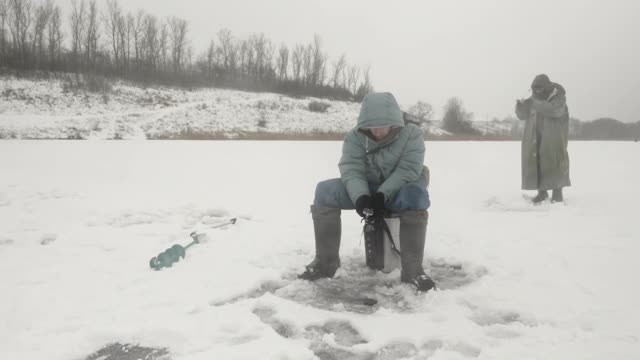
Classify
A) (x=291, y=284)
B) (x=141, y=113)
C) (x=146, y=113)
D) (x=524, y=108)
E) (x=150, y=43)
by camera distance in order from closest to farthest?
(x=291, y=284)
(x=524, y=108)
(x=141, y=113)
(x=146, y=113)
(x=150, y=43)

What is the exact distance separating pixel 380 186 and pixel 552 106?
425 centimetres

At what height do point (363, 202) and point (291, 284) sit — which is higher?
point (363, 202)

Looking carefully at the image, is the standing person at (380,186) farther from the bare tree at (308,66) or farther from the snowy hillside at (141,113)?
the bare tree at (308,66)

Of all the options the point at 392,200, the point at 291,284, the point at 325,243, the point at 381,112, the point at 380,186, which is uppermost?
the point at 381,112

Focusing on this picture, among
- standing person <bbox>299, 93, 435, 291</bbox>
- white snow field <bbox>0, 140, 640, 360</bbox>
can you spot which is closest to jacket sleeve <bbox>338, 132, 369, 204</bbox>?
standing person <bbox>299, 93, 435, 291</bbox>

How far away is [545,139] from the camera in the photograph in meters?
6.38

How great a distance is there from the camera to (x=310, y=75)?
75125mm

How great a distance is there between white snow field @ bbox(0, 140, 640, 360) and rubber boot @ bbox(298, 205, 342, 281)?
0.12 meters

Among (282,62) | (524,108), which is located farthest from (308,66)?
(524,108)

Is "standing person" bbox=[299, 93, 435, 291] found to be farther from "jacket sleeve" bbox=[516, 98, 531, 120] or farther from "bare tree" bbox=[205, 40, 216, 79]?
"bare tree" bbox=[205, 40, 216, 79]

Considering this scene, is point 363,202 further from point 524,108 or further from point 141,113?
point 141,113

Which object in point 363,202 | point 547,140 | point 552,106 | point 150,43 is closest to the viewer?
point 363,202

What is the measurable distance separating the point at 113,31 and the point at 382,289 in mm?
65593

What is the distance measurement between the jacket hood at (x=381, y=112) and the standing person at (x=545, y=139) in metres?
3.99
